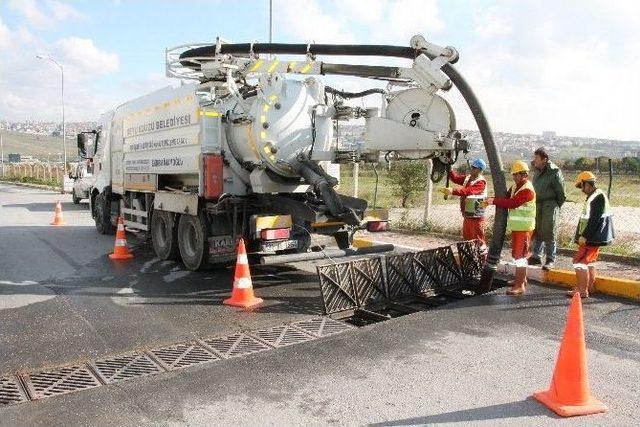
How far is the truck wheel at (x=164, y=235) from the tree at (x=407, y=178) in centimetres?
971

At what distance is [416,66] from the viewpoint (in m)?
6.88

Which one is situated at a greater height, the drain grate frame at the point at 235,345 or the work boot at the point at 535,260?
the work boot at the point at 535,260

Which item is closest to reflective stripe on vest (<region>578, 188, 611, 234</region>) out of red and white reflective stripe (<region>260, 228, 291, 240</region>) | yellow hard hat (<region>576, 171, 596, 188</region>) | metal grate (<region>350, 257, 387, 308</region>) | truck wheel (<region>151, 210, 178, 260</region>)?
yellow hard hat (<region>576, 171, 596, 188</region>)

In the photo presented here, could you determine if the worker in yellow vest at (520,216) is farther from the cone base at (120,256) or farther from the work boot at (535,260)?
the cone base at (120,256)

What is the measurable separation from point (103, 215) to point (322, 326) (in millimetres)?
8428

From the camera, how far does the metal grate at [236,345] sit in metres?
5.06

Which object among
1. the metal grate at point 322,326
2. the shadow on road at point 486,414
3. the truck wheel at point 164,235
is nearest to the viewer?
the shadow on road at point 486,414

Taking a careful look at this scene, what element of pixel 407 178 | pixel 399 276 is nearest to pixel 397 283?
pixel 399 276

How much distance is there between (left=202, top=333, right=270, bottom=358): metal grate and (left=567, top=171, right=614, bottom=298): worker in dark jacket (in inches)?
160

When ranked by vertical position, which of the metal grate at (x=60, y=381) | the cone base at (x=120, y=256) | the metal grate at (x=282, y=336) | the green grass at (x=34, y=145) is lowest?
the metal grate at (x=60, y=381)

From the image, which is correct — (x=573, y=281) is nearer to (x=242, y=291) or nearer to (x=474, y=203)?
(x=474, y=203)

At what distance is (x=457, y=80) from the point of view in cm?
666

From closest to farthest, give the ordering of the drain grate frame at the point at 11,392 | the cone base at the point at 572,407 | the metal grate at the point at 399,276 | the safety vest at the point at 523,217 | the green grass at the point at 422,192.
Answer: the cone base at the point at 572,407
the drain grate frame at the point at 11,392
the metal grate at the point at 399,276
the safety vest at the point at 523,217
the green grass at the point at 422,192

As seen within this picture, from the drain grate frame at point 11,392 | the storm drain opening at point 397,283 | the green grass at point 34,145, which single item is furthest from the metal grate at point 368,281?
→ the green grass at point 34,145
